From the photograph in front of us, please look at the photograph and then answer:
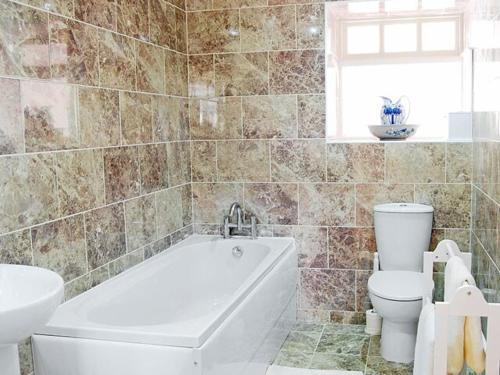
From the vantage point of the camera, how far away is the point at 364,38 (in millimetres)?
4387

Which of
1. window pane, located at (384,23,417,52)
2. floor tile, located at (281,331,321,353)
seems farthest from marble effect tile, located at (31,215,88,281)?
window pane, located at (384,23,417,52)

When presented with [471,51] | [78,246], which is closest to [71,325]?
[78,246]

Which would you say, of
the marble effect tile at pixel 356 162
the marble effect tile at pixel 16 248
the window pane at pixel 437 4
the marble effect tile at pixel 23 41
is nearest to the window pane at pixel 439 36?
the window pane at pixel 437 4

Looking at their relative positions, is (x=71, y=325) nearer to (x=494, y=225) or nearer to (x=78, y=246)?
(x=78, y=246)

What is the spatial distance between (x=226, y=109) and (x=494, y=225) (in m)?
2.03

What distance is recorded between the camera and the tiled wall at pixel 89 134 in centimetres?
229

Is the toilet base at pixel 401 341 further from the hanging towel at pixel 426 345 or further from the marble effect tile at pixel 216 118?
the marble effect tile at pixel 216 118

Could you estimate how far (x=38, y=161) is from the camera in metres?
2.41

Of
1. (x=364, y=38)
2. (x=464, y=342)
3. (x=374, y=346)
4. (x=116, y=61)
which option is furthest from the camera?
(x=364, y=38)

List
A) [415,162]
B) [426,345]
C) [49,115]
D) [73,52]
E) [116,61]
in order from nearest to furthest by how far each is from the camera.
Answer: [426,345] → [49,115] → [73,52] → [116,61] → [415,162]

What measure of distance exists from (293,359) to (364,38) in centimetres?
249

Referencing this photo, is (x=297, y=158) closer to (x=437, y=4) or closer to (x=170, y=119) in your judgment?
(x=170, y=119)

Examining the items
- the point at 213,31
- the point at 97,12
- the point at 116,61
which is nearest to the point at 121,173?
the point at 116,61

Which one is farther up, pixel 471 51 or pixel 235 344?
pixel 471 51
